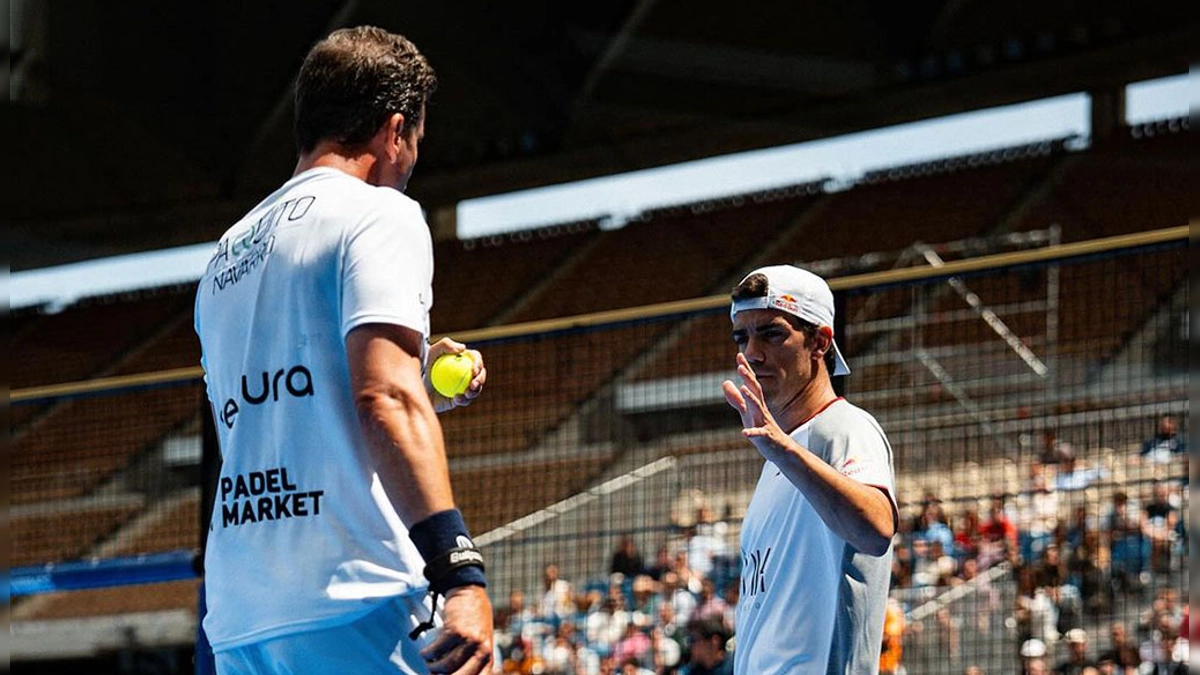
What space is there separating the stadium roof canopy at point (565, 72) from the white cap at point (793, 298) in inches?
718

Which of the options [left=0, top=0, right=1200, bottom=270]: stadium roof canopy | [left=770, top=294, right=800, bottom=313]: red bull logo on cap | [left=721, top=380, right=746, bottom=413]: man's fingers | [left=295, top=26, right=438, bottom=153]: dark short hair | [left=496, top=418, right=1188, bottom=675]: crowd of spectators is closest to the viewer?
[left=295, top=26, right=438, bottom=153]: dark short hair

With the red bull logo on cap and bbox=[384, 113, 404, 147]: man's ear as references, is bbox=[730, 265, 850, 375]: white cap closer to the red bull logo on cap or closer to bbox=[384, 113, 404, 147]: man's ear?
the red bull logo on cap

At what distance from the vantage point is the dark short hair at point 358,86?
297 centimetres

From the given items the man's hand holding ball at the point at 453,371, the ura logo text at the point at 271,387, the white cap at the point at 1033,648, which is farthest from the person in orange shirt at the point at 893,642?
the ura logo text at the point at 271,387

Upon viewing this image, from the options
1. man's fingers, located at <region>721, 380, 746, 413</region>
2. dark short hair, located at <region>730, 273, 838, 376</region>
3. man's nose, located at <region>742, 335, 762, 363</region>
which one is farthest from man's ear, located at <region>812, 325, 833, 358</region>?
man's fingers, located at <region>721, 380, 746, 413</region>

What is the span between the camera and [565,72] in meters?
24.3

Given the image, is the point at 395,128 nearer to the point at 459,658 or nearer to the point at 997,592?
the point at 459,658

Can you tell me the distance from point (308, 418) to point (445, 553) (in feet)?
1.29

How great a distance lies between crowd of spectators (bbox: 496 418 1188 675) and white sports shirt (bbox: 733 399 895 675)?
3.61 m

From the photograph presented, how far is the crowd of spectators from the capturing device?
8.70 m

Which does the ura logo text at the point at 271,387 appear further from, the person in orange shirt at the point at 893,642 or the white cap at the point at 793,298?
the person in orange shirt at the point at 893,642

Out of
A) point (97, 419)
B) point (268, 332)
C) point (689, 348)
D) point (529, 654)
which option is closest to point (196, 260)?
point (97, 419)

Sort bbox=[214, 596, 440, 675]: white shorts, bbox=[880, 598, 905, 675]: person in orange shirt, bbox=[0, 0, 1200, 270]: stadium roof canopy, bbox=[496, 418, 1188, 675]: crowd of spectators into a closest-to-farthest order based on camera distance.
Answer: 1. bbox=[214, 596, 440, 675]: white shorts
2. bbox=[496, 418, 1188, 675]: crowd of spectators
3. bbox=[880, 598, 905, 675]: person in orange shirt
4. bbox=[0, 0, 1200, 270]: stadium roof canopy

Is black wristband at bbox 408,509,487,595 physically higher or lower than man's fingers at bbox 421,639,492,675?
higher
